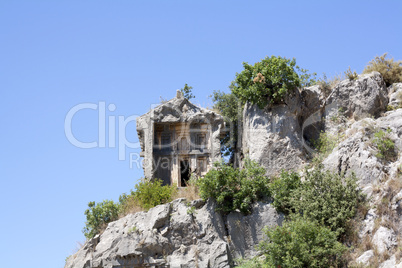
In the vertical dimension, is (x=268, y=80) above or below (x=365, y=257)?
above

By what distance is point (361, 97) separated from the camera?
30.2m

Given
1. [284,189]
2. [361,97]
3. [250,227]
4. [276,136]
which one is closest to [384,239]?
[284,189]

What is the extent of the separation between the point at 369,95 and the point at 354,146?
4.74m

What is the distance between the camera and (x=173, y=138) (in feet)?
104

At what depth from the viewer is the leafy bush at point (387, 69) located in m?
31.7

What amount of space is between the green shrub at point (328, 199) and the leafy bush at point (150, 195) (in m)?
6.00

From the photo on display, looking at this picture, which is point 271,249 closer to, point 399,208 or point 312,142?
point 399,208

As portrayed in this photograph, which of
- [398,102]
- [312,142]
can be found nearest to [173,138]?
[312,142]

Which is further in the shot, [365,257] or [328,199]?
[328,199]

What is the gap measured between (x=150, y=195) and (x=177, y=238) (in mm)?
2850

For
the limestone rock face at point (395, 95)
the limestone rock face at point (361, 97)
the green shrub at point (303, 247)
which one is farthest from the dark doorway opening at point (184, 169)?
the limestone rock face at point (395, 95)

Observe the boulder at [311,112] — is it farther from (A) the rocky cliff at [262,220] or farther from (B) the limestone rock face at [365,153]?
(B) the limestone rock face at [365,153]

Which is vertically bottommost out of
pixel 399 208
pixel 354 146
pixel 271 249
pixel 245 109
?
pixel 271 249

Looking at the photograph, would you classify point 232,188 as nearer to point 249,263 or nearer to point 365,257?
point 249,263
